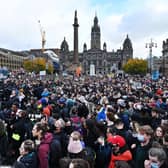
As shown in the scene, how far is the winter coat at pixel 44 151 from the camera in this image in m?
6.90

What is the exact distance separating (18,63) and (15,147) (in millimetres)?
168633

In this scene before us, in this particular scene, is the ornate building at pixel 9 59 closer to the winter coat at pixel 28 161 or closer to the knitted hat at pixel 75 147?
the knitted hat at pixel 75 147

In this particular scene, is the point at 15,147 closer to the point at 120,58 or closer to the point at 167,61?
the point at 167,61

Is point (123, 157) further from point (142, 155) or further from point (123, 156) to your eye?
point (142, 155)

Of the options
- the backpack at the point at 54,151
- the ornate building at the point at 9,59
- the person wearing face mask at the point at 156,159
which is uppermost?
the ornate building at the point at 9,59

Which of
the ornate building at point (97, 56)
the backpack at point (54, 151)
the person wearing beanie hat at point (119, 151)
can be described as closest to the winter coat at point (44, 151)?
the backpack at point (54, 151)

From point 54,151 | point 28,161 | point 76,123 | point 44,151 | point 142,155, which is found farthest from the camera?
point 76,123

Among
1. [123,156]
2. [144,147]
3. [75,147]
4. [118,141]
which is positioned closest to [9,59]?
[75,147]

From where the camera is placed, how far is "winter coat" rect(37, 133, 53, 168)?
22.6 feet

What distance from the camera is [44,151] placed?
698cm

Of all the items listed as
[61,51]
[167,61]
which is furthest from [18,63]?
[167,61]

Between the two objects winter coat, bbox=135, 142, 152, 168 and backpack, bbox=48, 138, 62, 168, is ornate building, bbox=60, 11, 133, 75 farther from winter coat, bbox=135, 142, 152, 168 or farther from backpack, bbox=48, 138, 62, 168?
winter coat, bbox=135, 142, 152, 168

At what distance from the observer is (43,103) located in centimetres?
1473

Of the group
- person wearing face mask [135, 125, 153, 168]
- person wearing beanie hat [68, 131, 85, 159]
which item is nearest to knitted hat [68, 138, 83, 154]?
person wearing beanie hat [68, 131, 85, 159]
